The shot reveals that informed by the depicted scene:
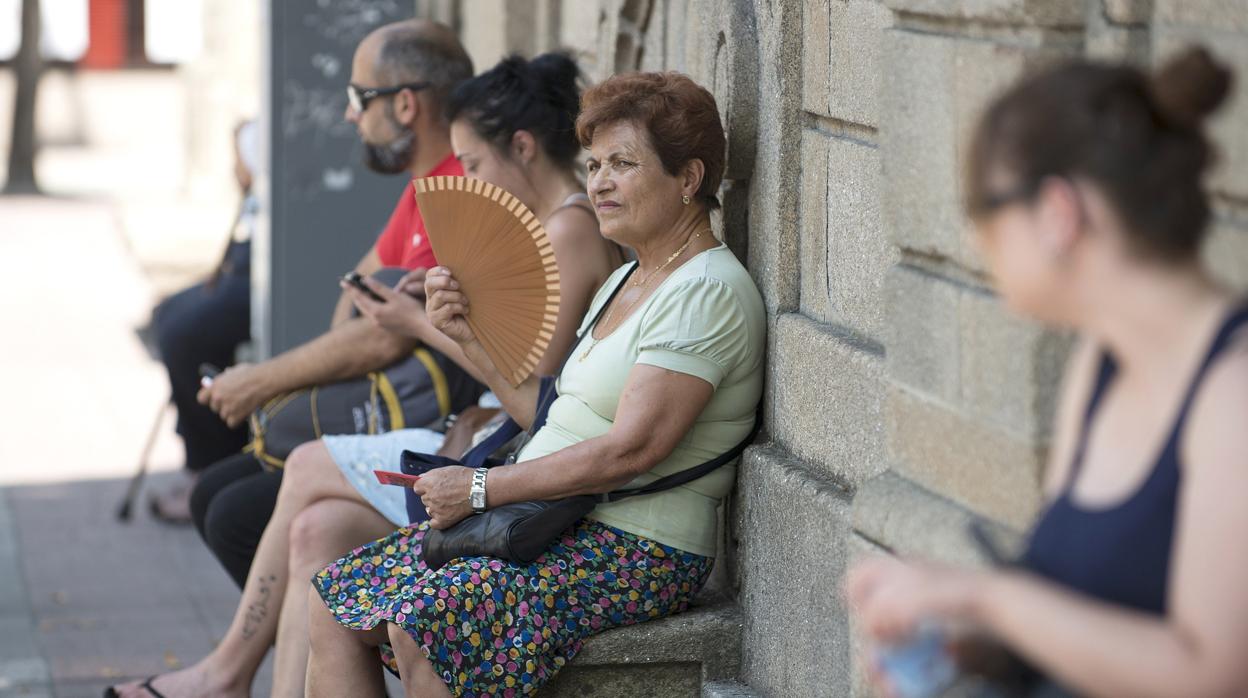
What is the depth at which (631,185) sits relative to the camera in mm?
3502

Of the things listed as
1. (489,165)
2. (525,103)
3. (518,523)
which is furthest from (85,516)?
(518,523)

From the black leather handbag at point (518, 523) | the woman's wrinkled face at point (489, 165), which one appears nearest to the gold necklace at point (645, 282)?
the black leather handbag at point (518, 523)

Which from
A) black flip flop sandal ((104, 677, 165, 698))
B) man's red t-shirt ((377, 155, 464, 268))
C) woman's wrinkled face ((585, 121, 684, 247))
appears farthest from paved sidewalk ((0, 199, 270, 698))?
woman's wrinkled face ((585, 121, 684, 247))

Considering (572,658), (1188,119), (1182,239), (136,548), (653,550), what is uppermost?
(1188,119)

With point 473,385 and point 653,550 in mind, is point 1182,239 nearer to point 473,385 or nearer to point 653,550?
point 653,550

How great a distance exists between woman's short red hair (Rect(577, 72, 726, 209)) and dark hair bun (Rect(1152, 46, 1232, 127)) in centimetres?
186

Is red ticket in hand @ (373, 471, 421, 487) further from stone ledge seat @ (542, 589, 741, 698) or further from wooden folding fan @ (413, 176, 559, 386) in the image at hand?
stone ledge seat @ (542, 589, 741, 698)

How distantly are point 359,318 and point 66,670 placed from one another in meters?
1.51

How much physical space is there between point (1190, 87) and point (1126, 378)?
303 mm

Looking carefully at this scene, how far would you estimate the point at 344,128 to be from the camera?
6.48 m

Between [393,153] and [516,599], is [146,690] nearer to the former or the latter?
[516,599]

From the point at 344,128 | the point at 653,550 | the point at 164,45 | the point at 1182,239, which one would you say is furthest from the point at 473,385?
the point at 164,45

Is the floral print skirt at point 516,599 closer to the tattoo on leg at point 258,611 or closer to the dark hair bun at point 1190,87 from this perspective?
the tattoo on leg at point 258,611

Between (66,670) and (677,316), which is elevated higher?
(677,316)
